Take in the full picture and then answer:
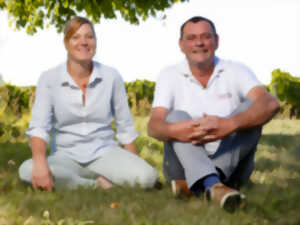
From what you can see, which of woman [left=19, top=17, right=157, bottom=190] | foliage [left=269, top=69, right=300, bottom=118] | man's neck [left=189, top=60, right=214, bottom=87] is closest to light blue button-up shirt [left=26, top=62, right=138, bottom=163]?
woman [left=19, top=17, right=157, bottom=190]

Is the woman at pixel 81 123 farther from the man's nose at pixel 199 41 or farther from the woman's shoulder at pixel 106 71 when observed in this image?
the man's nose at pixel 199 41

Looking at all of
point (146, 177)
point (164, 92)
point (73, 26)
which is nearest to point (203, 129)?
point (164, 92)

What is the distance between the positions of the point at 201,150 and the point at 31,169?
60.2 inches

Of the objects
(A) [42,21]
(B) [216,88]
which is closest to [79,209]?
(B) [216,88]

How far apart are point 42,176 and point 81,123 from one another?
63 centimetres

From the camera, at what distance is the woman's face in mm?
3580

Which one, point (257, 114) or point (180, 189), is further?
point (180, 189)

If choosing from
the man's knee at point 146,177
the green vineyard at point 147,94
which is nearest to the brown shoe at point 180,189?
the man's knee at point 146,177

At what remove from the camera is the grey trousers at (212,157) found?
3.06 metres

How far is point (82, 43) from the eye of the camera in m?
3.56

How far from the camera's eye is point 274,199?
3354mm

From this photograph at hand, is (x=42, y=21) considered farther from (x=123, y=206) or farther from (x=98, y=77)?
(x=123, y=206)

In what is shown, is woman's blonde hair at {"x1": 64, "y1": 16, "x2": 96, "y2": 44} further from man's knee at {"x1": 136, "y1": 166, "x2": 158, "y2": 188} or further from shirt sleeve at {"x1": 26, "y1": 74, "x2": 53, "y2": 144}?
man's knee at {"x1": 136, "y1": 166, "x2": 158, "y2": 188}

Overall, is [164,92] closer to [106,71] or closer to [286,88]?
[106,71]
